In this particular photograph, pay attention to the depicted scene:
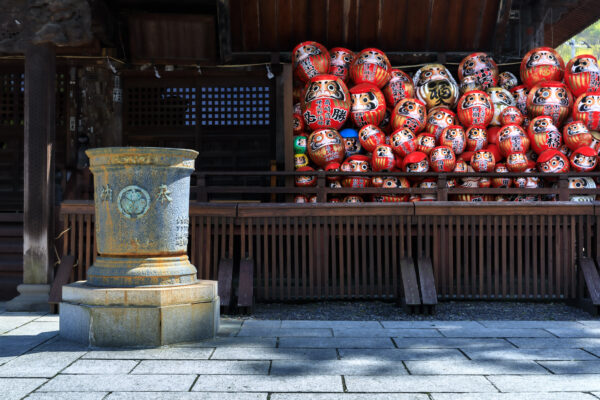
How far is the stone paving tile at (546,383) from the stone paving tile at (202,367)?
1821 mm

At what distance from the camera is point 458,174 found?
788 centimetres

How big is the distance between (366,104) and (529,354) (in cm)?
528

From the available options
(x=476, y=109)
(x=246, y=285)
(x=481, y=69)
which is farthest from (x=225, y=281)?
(x=481, y=69)

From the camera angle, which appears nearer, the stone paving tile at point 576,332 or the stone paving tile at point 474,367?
the stone paving tile at point 474,367

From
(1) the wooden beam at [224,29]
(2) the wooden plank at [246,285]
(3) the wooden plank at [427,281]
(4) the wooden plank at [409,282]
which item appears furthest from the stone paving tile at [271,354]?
(1) the wooden beam at [224,29]

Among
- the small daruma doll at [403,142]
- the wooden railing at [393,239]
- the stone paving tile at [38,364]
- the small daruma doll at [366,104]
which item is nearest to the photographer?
the stone paving tile at [38,364]

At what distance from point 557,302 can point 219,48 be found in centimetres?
747

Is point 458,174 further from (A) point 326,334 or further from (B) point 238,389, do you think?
(B) point 238,389

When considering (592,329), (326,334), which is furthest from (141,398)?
(592,329)

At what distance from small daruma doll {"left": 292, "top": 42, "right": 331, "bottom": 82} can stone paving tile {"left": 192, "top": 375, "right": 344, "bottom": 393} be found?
6.24 meters

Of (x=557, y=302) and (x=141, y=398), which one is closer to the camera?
(x=141, y=398)

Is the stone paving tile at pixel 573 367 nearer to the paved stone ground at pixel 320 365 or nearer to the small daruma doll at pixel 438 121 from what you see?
the paved stone ground at pixel 320 365

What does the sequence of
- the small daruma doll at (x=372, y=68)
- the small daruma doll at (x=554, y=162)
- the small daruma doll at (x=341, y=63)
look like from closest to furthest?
1. the small daruma doll at (x=554, y=162)
2. the small daruma doll at (x=372, y=68)
3. the small daruma doll at (x=341, y=63)

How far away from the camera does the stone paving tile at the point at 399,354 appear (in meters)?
4.45
